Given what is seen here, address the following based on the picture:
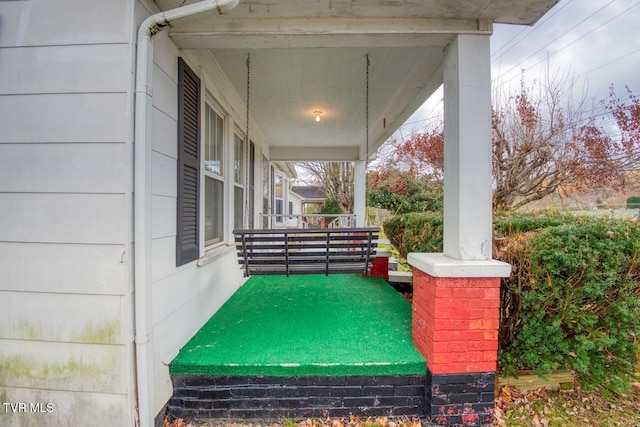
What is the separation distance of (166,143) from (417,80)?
8.18 feet

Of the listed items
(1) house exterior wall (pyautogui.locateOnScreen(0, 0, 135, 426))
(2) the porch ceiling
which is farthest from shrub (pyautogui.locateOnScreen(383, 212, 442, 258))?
(1) house exterior wall (pyautogui.locateOnScreen(0, 0, 135, 426))

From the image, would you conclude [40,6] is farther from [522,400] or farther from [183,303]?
[522,400]

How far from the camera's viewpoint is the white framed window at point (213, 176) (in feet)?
9.32

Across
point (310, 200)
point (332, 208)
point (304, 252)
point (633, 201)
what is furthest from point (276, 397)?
point (310, 200)

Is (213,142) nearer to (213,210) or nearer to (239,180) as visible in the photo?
(213,210)

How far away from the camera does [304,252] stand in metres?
2.46

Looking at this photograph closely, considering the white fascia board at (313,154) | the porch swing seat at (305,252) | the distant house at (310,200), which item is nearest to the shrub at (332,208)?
the white fascia board at (313,154)

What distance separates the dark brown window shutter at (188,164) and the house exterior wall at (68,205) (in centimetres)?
44

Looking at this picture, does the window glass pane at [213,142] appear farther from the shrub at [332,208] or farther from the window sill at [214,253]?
the shrub at [332,208]

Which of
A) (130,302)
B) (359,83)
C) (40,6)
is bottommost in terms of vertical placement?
(130,302)

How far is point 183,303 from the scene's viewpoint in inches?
85.0

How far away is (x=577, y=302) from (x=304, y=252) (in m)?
2.09

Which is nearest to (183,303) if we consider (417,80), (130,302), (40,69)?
(130,302)

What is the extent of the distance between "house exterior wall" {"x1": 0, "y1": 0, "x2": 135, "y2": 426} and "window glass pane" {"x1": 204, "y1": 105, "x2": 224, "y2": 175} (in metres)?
1.15
